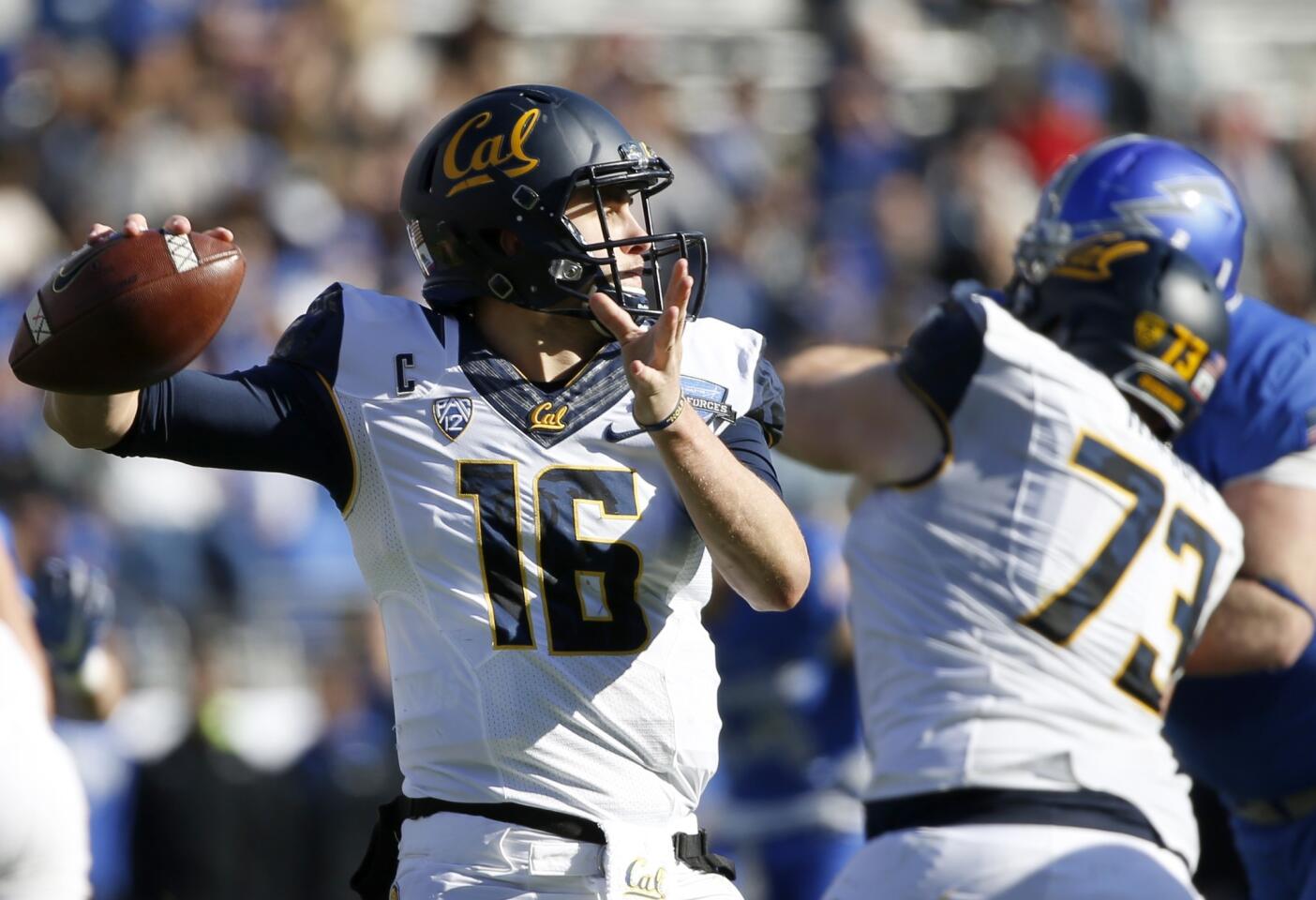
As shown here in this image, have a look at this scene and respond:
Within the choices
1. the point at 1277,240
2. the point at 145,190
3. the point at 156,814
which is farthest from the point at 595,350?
the point at 1277,240

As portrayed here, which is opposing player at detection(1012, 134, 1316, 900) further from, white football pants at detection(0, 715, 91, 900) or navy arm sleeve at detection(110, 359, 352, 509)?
white football pants at detection(0, 715, 91, 900)

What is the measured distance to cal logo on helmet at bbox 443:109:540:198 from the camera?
3188 millimetres

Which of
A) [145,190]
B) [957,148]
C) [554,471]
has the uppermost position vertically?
[554,471]

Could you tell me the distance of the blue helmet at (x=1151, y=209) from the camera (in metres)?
4.76

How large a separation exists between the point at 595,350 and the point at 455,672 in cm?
62

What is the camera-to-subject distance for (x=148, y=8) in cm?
1070

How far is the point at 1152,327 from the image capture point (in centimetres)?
392

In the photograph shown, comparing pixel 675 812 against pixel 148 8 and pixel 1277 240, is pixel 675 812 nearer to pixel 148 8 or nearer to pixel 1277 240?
pixel 148 8

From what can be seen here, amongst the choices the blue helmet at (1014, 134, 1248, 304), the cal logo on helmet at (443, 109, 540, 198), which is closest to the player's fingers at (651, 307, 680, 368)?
the cal logo on helmet at (443, 109, 540, 198)

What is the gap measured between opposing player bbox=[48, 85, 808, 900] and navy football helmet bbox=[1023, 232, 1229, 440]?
1085 mm

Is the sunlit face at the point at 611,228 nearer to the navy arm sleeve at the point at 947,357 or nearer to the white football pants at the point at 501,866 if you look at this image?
the navy arm sleeve at the point at 947,357

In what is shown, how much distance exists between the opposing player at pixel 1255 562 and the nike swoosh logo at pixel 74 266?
2.21 m

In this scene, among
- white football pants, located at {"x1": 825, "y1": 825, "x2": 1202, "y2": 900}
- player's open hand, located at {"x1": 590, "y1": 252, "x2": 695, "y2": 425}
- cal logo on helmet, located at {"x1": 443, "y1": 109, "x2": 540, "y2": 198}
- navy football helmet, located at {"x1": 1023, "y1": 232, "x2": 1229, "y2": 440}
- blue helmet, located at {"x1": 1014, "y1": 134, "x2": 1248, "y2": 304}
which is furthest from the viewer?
blue helmet, located at {"x1": 1014, "y1": 134, "x2": 1248, "y2": 304}

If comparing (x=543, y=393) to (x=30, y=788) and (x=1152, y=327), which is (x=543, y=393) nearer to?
(x=1152, y=327)
